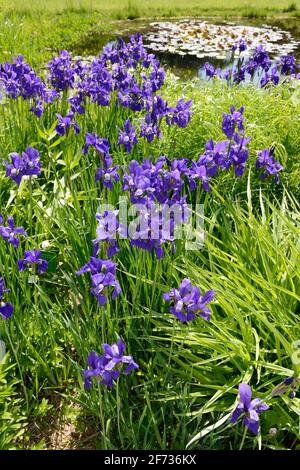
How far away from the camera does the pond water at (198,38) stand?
383 inches

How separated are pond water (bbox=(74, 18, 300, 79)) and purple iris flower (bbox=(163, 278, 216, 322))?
7.46 meters

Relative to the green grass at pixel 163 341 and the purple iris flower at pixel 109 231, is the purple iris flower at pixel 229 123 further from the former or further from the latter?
the purple iris flower at pixel 109 231

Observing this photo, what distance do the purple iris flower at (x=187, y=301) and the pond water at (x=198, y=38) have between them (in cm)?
746

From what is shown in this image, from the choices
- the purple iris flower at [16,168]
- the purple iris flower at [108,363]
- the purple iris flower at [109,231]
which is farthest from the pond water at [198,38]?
the purple iris flower at [108,363]

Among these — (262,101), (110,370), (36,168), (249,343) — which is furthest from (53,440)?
(262,101)

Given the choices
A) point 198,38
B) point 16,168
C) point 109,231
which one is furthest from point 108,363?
point 198,38

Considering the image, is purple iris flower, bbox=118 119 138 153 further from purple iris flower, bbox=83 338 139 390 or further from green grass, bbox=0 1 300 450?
purple iris flower, bbox=83 338 139 390

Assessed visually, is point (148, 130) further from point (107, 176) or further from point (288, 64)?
point (288, 64)

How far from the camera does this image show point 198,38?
11.5m

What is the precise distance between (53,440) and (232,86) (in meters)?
3.99

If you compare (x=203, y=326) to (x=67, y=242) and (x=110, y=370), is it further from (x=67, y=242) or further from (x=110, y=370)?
(x=67, y=242)

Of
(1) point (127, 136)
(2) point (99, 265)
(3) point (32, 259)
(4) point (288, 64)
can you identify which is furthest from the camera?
(4) point (288, 64)

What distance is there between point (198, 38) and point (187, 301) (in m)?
11.1

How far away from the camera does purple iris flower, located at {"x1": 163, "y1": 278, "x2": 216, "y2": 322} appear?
1.65 metres
